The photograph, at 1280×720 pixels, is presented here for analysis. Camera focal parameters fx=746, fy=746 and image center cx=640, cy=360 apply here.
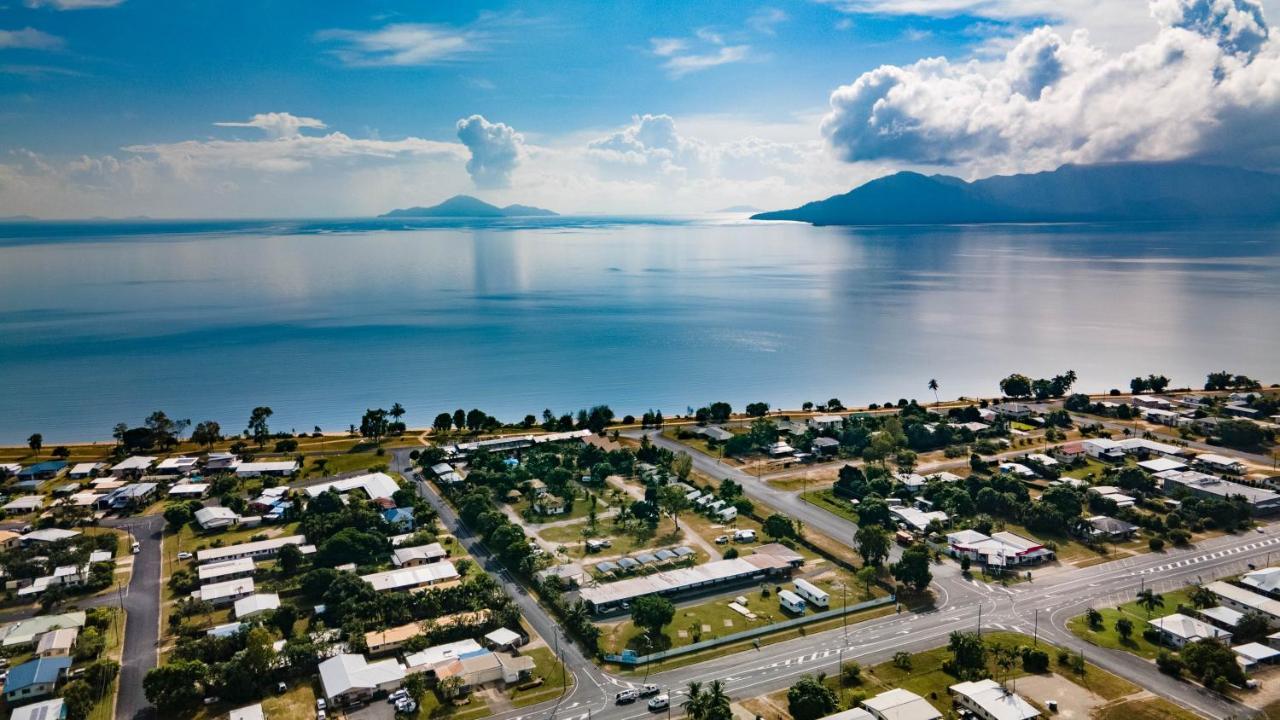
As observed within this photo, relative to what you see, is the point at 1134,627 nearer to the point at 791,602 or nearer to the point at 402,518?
the point at 791,602

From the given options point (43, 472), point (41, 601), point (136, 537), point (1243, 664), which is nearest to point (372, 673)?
point (41, 601)

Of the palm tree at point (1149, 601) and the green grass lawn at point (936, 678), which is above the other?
the palm tree at point (1149, 601)

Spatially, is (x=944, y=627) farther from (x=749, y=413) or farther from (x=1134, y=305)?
(x=1134, y=305)

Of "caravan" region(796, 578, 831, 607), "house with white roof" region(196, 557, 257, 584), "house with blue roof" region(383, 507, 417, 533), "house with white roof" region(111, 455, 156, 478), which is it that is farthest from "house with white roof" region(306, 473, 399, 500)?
"caravan" region(796, 578, 831, 607)

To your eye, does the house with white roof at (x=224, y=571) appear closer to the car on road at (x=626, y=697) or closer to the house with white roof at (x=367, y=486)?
the house with white roof at (x=367, y=486)

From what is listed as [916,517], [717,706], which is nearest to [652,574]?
[717,706]

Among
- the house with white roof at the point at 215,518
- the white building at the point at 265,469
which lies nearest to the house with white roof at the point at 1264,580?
the house with white roof at the point at 215,518

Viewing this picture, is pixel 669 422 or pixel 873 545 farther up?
pixel 873 545
